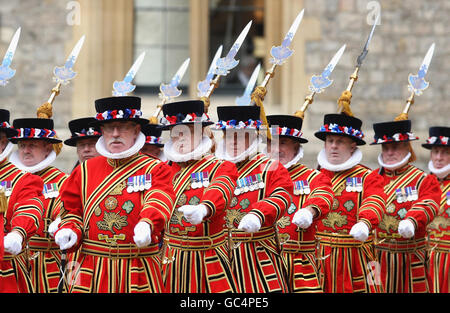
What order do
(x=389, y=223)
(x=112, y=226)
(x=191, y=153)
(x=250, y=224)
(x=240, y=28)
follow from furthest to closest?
1. (x=240, y=28)
2. (x=389, y=223)
3. (x=191, y=153)
4. (x=250, y=224)
5. (x=112, y=226)

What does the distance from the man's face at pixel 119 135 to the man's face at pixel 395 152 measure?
3.40 m

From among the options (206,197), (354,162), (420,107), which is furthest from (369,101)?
(206,197)

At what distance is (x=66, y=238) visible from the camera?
20.1ft

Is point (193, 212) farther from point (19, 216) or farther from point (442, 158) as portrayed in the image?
point (442, 158)

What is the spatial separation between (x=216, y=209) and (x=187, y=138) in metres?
0.69

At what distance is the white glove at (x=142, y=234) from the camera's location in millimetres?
5734

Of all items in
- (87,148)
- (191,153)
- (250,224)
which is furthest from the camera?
(87,148)

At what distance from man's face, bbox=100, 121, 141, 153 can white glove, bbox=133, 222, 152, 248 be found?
2.45 ft

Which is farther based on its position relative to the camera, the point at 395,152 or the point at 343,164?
the point at 395,152

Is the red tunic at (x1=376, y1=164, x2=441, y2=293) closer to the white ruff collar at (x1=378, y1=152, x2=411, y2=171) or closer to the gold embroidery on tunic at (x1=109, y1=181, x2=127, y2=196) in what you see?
the white ruff collar at (x1=378, y1=152, x2=411, y2=171)

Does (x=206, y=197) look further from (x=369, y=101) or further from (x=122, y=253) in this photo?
(x=369, y=101)

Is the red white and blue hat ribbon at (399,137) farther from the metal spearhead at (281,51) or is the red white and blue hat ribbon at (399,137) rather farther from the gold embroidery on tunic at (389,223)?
the metal spearhead at (281,51)

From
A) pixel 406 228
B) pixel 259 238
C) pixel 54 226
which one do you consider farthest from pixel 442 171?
pixel 54 226

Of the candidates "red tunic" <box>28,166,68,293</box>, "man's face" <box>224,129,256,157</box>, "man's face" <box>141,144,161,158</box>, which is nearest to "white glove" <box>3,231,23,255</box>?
"red tunic" <box>28,166,68,293</box>
